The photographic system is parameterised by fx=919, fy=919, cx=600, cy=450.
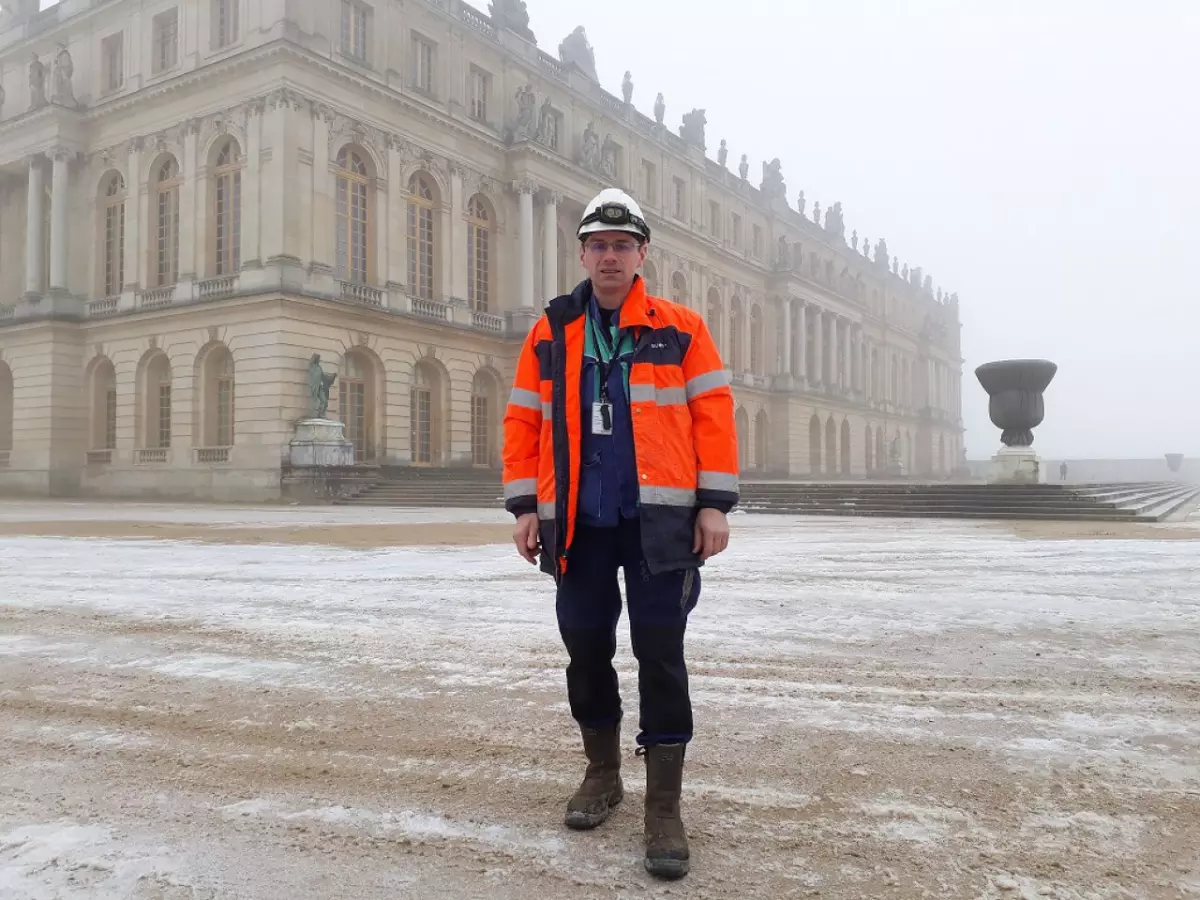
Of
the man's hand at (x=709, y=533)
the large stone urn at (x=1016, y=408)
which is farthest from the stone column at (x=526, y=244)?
the man's hand at (x=709, y=533)

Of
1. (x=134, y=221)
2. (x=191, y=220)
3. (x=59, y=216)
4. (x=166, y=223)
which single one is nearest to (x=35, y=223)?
(x=59, y=216)

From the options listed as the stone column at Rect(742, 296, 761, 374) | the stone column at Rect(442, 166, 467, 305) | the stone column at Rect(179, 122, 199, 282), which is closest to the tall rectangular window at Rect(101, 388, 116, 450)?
the stone column at Rect(179, 122, 199, 282)

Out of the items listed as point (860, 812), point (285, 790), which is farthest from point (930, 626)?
point (285, 790)

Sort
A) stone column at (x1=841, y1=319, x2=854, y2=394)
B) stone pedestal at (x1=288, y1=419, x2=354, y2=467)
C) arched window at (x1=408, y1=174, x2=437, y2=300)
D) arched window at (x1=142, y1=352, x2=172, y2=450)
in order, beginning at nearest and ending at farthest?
stone pedestal at (x1=288, y1=419, x2=354, y2=467) < arched window at (x1=142, y1=352, x2=172, y2=450) < arched window at (x1=408, y1=174, x2=437, y2=300) < stone column at (x1=841, y1=319, x2=854, y2=394)

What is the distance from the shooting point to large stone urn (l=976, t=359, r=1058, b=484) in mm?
22281

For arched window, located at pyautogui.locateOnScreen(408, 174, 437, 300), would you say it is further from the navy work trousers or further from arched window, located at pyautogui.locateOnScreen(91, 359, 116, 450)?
the navy work trousers

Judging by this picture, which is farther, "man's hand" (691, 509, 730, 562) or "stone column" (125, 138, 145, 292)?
"stone column" (125, 138, 145, 292)

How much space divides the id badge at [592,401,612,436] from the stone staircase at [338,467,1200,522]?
18504 mm

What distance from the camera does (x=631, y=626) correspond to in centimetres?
300

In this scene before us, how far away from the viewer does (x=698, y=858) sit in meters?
2.64

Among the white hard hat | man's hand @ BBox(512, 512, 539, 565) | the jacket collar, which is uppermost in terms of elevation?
the white hard hat

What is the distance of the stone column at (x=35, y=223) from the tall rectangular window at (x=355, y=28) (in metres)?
12.5

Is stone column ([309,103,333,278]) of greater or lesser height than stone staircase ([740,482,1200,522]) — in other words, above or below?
above

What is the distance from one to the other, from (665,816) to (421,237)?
106 ft
